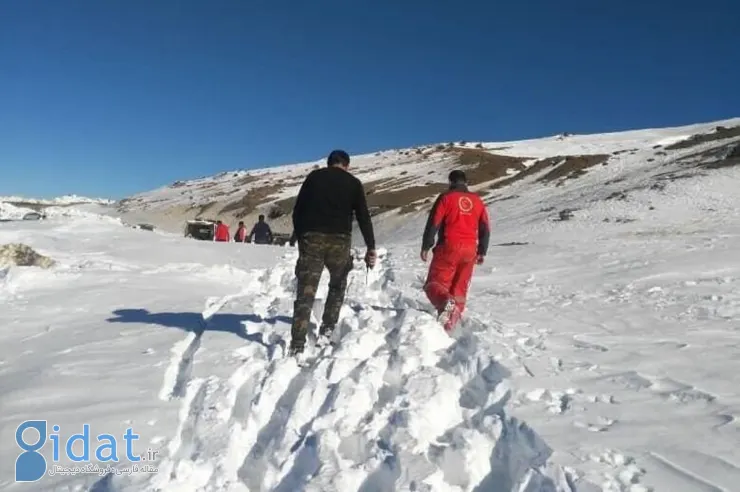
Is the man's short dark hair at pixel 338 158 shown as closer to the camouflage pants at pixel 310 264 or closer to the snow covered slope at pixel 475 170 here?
the camouflage pants at pixel 310 264

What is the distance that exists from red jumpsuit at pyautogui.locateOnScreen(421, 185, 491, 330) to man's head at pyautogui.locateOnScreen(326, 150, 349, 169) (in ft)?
4.95

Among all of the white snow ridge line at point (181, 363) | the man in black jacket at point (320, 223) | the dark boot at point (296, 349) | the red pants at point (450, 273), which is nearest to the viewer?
the white snow ridge line at point (181, 363)

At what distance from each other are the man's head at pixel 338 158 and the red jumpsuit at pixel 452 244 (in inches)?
59.4

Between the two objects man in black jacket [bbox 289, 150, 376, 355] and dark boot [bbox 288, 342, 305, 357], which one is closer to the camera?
dark boot [bbox 288, 342, 305, 357]

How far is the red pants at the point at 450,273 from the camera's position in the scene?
283 inches

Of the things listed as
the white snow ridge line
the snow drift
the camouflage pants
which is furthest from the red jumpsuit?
the snow drift

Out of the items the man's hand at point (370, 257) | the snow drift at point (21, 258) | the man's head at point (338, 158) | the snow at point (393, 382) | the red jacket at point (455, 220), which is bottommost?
the snow at point (393, 382)

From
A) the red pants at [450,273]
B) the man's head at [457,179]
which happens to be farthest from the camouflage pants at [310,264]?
the man's head at [457,179]

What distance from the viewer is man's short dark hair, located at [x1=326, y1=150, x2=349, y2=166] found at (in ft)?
20.1

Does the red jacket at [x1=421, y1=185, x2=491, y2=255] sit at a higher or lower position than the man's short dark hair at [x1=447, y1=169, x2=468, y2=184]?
lower

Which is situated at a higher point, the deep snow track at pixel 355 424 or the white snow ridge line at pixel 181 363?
the white snow ridge line at pixel 181 363

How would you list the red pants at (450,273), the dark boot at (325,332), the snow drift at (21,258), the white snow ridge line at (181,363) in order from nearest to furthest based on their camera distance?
1. the white snow ridge line at (181,363)
2. the dark boot at (325,332)
3. the red pants at (450,273)
4. the snow drift at (21,258)

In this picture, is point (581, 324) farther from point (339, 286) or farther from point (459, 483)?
point (459, 483)

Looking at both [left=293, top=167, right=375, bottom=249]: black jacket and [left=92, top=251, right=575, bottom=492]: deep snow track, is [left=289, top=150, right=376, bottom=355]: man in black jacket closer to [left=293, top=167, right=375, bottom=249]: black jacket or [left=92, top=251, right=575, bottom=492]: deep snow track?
[left=293, top=167, right=375, bottom=249]: black jacket
